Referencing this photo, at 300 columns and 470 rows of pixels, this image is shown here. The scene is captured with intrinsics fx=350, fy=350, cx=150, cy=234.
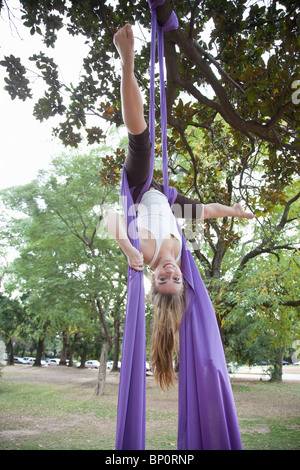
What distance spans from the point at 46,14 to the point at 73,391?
10.4 m

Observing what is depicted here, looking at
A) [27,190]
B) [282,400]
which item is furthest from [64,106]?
[282,400]

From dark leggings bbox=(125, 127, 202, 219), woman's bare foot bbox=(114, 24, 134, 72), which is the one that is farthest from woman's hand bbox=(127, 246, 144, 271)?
woman's bare foot bbox=(114, 24, 134, 72)

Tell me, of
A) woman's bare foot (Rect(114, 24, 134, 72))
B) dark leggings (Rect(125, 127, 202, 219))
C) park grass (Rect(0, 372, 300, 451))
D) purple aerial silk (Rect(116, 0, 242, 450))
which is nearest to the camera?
purple aerial silk (Rect(116, 0, 242, 450))

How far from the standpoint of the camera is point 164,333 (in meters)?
1.75

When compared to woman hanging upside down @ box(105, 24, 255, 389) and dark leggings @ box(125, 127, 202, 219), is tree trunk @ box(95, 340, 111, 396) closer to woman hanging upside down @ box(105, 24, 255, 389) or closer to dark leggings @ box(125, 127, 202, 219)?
woman hanging upside down @ box(105, 24, 255, 389)

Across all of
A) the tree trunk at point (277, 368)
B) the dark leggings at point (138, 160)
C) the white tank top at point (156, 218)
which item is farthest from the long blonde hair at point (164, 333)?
the tree trunk at point (277, 368)

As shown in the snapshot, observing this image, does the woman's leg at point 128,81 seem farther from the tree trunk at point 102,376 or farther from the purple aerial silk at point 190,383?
the tree trunk at point 102,376

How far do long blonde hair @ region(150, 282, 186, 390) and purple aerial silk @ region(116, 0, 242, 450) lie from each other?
76 millimetres

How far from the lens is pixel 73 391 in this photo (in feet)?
35.0

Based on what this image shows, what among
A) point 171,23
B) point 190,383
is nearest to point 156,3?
point 171,23

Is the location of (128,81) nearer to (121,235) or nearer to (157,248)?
(121,235)

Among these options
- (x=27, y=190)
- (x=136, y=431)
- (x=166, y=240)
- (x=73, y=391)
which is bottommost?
(x=73, y=391)

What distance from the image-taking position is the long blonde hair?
1.68 metres

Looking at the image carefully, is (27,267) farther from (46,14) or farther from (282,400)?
(282,400)
